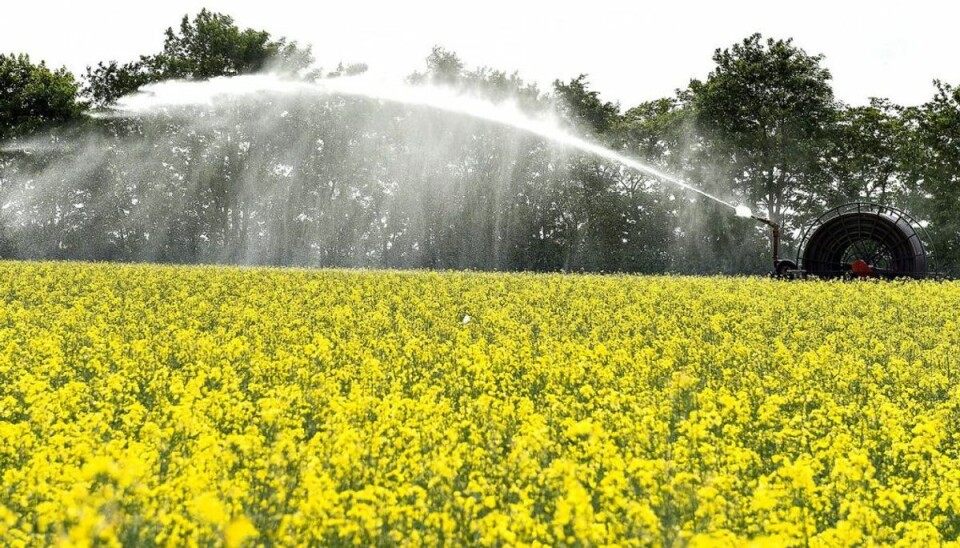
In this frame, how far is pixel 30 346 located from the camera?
1308 centimetres

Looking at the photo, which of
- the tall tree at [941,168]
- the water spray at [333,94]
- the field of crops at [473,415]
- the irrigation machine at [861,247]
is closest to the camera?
the field of crops at [473,415]

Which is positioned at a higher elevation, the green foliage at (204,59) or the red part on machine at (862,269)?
the green foliage at (204,59)

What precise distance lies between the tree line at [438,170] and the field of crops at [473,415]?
34.5m

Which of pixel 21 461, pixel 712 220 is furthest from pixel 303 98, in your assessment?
pixel 21 461

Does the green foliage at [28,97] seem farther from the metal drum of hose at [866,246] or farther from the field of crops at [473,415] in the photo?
the metal drum of hose at [866,246]

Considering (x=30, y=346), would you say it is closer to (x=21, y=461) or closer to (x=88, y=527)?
(x=21, y=461)

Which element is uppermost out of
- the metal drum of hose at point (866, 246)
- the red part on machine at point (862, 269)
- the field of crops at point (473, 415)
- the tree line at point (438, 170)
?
the tree line at point (438, 170)

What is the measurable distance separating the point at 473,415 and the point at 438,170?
5039 centimetres

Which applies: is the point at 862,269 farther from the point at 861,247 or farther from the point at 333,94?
the point at 333,94

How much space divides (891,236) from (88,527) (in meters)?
31.2

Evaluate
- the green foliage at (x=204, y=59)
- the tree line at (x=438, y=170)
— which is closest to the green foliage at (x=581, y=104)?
the tree line at (x=438, y=170)

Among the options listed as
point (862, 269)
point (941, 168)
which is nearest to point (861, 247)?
point (862, 269)

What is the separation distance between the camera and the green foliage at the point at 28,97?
51.4 meters

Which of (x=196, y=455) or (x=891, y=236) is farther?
(x=891, y=236)
